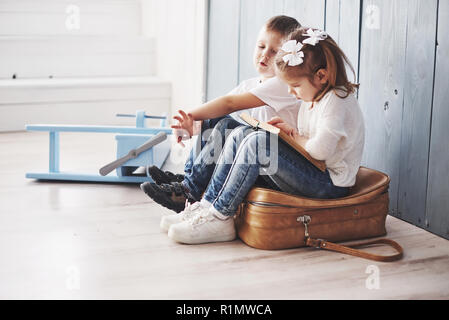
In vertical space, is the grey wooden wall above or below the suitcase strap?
above

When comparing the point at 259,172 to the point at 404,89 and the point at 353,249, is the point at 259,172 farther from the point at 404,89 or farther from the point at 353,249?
the point at 404,89

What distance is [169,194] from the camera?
1.82 metres

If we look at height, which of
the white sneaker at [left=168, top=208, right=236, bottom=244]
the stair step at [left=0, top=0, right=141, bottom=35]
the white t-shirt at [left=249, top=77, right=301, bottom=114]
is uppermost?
the stair step at [left=0, top=0, right=141, bottom=35]

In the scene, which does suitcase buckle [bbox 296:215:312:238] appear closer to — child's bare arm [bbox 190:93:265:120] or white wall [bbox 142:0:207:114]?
child's bare arm [bbox 190:93:265:120]

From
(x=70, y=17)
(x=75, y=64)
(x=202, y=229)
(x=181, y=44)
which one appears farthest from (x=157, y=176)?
(x=70, y=17)

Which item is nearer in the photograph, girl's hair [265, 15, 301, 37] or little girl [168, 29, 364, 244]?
little girl [168, 29, 364, 244]

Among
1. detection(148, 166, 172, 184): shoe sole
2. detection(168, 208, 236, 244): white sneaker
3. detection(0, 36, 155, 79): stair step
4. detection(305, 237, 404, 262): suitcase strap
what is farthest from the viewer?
detection(0, 36, 155, 79): stair step

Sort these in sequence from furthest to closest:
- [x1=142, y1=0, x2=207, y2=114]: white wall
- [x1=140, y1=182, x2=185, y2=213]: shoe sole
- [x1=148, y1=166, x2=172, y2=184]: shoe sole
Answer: [x1=142, y1=0, x2=207, y2=114]: white wall → [x1=148, y1=166, x2=172, y2=184]: shoe sole → [x1=140, y1=182, x2=185, y2=213]: shoe sole

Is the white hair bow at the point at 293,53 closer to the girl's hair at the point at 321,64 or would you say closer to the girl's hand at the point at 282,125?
the girl's hair at the point at 321,64

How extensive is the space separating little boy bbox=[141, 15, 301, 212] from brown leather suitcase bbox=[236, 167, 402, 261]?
18cm

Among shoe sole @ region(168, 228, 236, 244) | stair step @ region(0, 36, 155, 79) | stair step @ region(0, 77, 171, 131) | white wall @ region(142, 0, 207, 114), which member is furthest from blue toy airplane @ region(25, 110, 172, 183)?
stair step @ region(0, 36, 155, 79)

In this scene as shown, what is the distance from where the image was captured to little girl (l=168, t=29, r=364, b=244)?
158 cm

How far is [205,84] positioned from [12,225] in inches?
60.1

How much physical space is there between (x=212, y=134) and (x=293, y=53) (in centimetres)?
36
